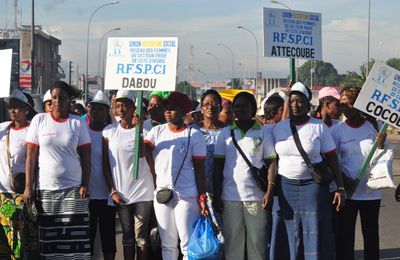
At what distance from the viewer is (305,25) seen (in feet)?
28.1

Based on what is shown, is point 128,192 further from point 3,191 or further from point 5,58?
point 5,58

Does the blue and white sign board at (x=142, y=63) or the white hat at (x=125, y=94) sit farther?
the white hat at (x=125, y=94)

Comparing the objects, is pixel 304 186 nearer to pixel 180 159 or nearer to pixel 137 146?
pixel 180 159

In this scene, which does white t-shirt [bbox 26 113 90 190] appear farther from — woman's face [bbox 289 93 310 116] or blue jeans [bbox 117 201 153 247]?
woman's face [bbox 289 93 310 116]

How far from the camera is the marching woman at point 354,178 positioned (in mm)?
7035

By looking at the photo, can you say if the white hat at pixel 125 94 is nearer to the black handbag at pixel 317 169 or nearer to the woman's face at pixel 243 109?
the woman's face at pixel 243 109

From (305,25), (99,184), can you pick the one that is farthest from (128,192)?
(305,25)

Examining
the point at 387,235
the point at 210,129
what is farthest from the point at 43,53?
the point at 210,129

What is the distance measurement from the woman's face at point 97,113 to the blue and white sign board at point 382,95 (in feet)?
8.59

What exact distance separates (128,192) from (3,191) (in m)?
1.20

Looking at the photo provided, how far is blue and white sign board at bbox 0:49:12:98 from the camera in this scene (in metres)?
7.18

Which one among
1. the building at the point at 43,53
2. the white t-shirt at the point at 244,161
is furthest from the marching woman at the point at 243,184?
the building at the point at 43,53

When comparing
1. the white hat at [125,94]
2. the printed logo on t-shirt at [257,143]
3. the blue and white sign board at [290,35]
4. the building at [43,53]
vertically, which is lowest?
the printed logo on t-shirt at [257,143]

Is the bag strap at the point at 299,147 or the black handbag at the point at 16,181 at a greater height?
the bag strap at the point at 299,147
